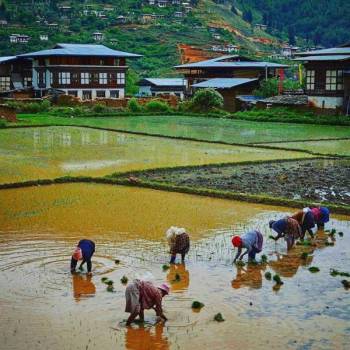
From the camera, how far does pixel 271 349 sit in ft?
26.3

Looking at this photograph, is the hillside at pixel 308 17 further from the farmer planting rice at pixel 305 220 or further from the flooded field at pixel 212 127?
the farmer planting rice at pixel 305 220

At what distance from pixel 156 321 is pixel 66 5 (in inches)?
3740

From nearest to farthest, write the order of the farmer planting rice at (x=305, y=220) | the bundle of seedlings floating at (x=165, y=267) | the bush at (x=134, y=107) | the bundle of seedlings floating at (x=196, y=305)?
the bundle of seedlings floating at (x=196, y=305), the bundle of seedlings floating at (x=165, y=267), the farmer planting rice at (x=305, y=220), the bush at (x=134, y=107)

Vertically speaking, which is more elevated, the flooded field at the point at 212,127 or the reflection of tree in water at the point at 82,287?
the flooded field at the point at 212,127

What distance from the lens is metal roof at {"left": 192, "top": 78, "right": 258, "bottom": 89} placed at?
170 feet

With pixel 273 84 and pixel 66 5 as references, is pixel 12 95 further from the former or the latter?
pixel 66 5

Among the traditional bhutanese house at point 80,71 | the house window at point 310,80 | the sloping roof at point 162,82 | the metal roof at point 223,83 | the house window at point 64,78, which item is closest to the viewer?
the house window at point 310,80

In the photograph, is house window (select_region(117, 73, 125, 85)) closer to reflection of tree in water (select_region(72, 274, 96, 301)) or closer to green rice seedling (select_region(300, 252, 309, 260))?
green rice seedling (select_region(300, 252, 309, 260))

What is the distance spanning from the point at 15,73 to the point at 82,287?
51.7 m

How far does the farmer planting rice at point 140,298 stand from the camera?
8.66 meters

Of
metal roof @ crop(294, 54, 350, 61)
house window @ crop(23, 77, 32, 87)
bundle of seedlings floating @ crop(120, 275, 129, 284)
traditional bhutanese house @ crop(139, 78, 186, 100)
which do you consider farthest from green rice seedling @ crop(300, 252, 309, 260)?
traditional bhutanese house @ crop(139, 78, 186, 100)

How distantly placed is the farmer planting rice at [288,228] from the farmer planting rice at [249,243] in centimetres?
96

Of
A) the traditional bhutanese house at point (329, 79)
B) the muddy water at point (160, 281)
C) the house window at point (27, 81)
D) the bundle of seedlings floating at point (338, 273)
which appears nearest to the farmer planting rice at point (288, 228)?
the muddy water at point (160, 281)

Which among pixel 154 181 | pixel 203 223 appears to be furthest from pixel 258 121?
pixel 203 223
